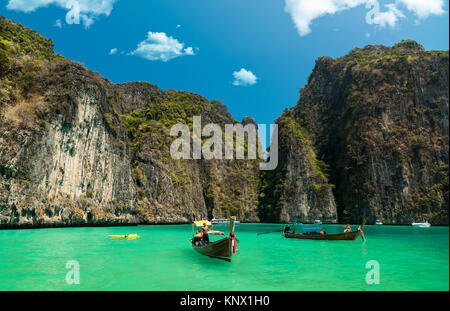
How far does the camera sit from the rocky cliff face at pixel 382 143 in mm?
74688

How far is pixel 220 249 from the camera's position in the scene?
52.2 ft

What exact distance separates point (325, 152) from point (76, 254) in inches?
3745

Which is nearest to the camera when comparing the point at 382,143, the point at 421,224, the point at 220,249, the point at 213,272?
the point at 213,272

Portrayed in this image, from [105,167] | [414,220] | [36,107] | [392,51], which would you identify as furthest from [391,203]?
[36,107]

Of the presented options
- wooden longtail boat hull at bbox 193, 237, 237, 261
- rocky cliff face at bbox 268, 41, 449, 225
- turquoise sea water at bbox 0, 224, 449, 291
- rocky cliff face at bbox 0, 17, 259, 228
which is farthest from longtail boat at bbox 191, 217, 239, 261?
rocky cliff face at bbox 268, 41, 449, 225

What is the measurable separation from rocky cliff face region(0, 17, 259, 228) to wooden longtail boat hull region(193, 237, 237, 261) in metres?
35.4

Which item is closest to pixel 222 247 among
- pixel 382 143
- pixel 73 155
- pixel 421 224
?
pixel 73 155

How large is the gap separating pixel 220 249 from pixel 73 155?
43993mm

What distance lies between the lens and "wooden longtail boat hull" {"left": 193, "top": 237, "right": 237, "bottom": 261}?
15.3 metres

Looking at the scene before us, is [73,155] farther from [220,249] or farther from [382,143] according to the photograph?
[382,143]

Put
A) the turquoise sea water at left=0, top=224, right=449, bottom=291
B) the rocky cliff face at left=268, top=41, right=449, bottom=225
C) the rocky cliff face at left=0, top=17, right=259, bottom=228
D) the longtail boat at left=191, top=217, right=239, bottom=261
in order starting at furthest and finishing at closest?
1. the rocky cliff face at left=268, top=41, right=449, bottom=225
2. the rocky cliff face at left=0, top=17, right=259, bottom=228
3. the longtail boat at left=191, top=217, right=239, bottom=261
4. the turquoise sea water at left=0, top=224, right=449, bottom=291

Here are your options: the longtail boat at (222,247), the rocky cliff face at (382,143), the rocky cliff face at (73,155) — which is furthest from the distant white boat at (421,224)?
the longtail boat at (222,247)

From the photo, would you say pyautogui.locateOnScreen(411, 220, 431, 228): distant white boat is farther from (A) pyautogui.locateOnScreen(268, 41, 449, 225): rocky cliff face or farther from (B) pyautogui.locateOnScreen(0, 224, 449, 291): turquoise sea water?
(B) pyautogui.locateOnScreen(0, 224, 449, 291): turquoise sea water

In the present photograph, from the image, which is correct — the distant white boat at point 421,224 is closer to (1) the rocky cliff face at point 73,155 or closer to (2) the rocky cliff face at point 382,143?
(2) the rocky cliff face at point 382,143
